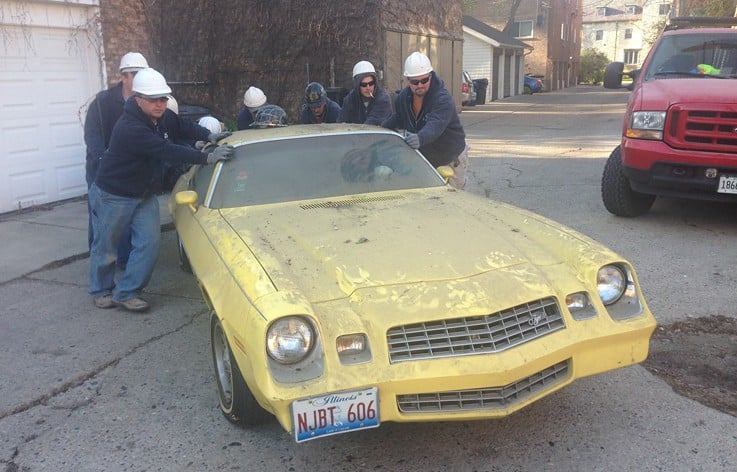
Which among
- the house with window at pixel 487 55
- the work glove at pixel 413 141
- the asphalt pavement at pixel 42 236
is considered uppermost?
the house with window at pixel 487 55

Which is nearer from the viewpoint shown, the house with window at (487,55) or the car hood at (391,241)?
the car hood at (391,241)

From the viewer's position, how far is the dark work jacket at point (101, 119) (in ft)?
17.6

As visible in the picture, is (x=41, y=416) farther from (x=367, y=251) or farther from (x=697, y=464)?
(x=697, y=464)

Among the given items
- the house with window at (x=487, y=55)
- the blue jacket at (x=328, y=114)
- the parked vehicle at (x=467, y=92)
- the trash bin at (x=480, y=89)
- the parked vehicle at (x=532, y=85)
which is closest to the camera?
the blue jacket at (x=328, y=114)

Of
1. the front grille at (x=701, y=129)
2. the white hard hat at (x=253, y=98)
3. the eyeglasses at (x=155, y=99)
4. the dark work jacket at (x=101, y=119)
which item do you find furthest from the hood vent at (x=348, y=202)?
the front grille at (x=701, y=129)

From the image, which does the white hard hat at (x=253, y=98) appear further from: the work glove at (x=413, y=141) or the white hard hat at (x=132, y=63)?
the work glove at (x=413, y=141)

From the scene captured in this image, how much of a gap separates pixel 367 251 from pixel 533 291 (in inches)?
32.0

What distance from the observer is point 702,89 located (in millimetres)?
6242

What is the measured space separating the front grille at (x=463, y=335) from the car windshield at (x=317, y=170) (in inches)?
63.3

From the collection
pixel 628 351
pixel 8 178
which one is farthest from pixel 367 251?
pixel 8 178

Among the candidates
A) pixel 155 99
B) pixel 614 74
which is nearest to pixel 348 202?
pixel 155 99

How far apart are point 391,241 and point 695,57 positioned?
5.57m

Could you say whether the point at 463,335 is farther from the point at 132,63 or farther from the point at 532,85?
the point at 532,85

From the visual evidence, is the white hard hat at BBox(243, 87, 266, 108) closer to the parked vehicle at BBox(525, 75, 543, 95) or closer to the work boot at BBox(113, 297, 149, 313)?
the work boot at BBox(113, 297, 149, 313)
